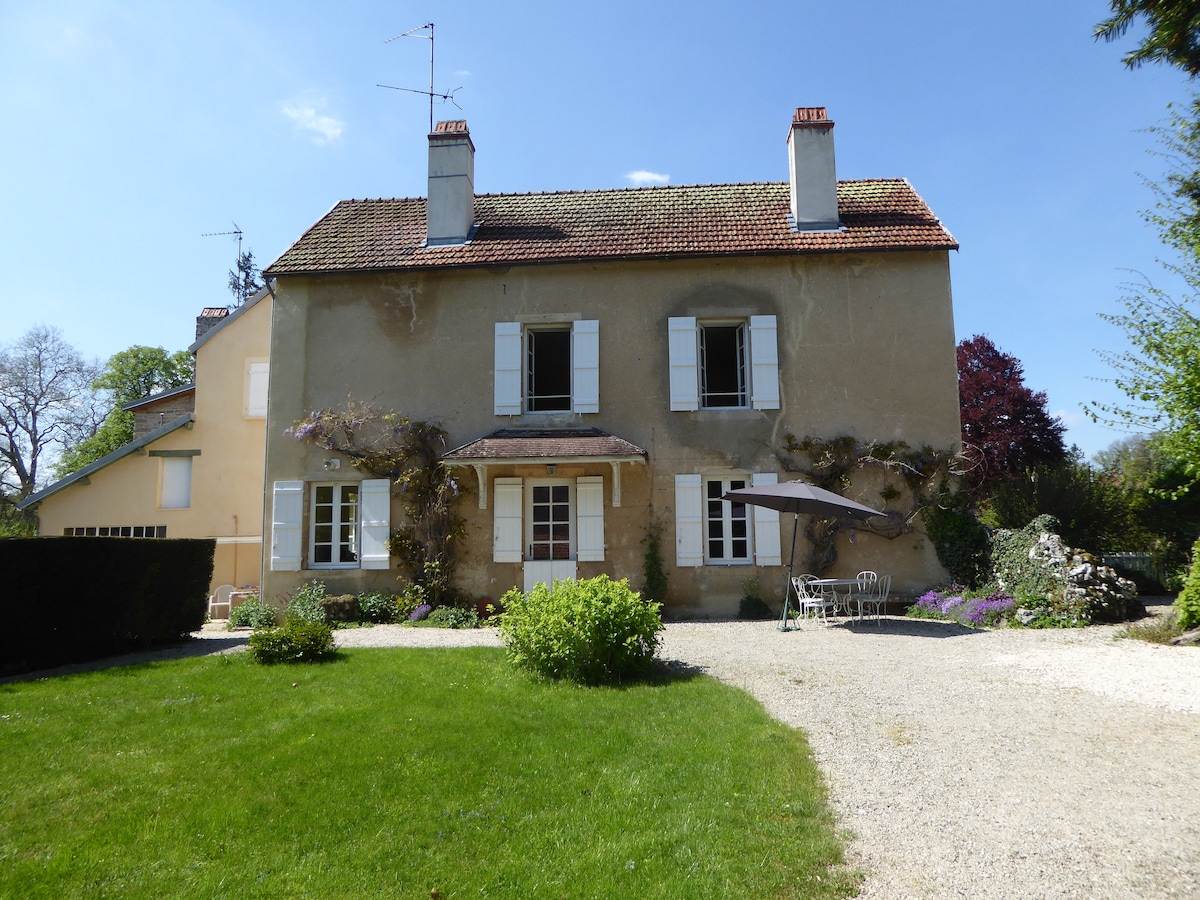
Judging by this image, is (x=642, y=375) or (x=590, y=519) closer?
(x=590, y=519)

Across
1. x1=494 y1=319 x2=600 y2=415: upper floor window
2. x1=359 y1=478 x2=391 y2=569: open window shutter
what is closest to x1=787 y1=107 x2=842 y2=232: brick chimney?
x1=494 y1=319 x2=600 y2=415: upper floor window

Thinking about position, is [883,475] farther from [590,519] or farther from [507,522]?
[507,522]

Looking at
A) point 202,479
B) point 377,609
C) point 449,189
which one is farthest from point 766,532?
point 202,479

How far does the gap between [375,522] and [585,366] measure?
4115 mm

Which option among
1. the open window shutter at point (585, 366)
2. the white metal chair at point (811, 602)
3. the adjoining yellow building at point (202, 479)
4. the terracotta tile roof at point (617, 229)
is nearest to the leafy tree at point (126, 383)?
the adjoining yellow building at point (202, 479)

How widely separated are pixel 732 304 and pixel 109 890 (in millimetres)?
10924

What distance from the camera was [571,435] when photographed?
12.0 m

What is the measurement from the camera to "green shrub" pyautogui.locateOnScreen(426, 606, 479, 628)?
11.1m

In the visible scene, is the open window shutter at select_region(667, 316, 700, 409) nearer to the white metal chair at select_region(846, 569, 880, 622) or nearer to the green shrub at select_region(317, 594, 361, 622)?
the white metal chair at select_region(846, 569, 880, 622)

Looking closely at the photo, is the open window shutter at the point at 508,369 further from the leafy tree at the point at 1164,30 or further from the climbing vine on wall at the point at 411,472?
the leafy tree at the point at 1164,30

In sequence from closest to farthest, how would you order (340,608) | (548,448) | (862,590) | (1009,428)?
(862,590) → (548,448) → (340,608) → (1009,428)

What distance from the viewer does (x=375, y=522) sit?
12094mm

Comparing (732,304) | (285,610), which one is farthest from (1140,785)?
(285,610)

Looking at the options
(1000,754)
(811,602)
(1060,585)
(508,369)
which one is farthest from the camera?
(508,369)
